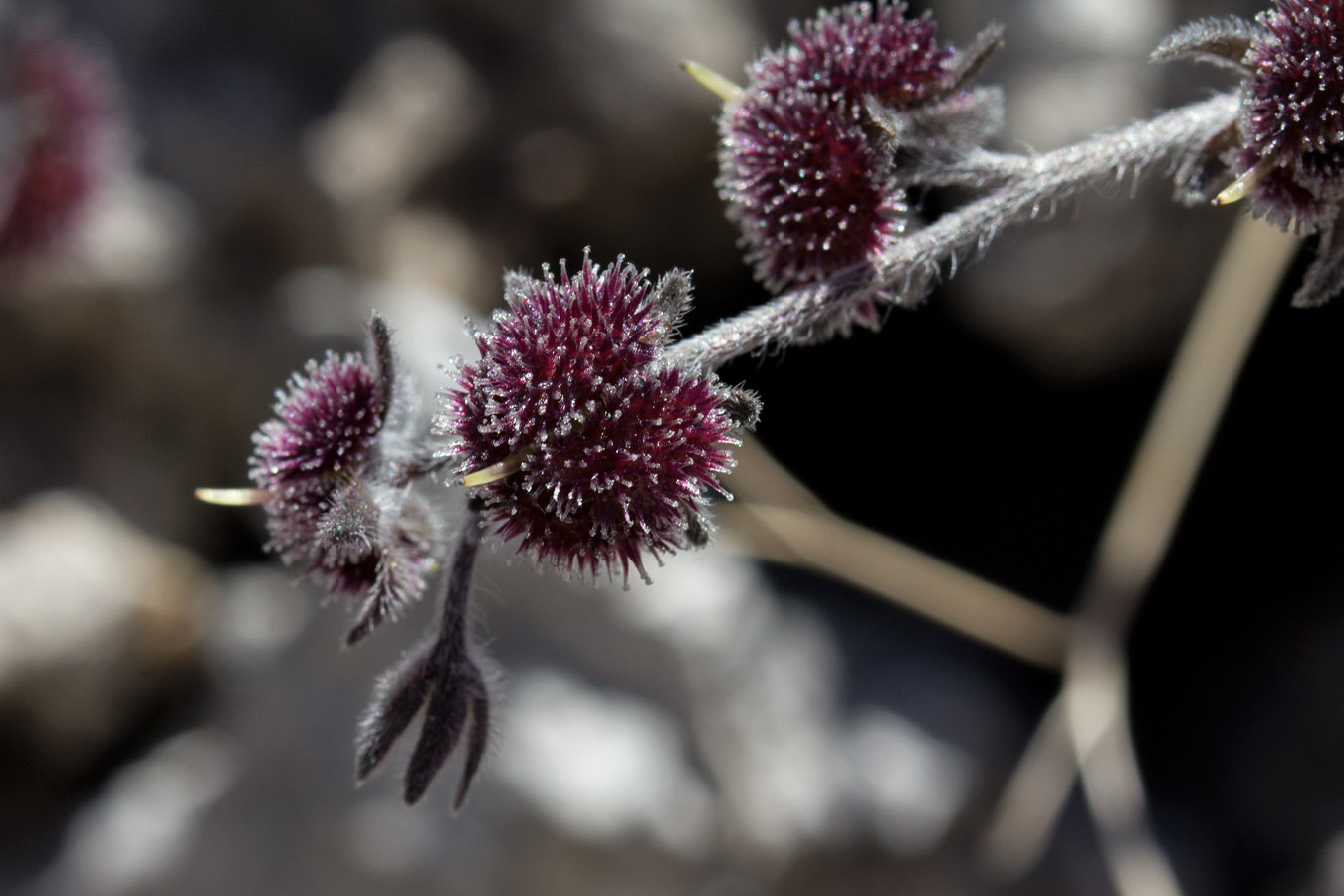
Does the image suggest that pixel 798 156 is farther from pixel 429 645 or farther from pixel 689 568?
pixel 689 568

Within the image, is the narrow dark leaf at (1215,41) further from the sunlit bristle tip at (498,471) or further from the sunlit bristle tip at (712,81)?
the sunlit bristle tip at (498,471)

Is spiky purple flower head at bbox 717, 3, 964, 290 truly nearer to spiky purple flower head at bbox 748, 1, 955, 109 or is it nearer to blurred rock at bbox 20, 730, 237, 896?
spiky purple flower head at bbox 748, 1, 955, 109

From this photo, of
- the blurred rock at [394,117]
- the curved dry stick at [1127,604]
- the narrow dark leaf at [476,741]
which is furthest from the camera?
the blurred rock at [394,117]

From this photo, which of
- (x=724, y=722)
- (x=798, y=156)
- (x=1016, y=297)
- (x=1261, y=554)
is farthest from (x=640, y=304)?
(x=1261, y=554)

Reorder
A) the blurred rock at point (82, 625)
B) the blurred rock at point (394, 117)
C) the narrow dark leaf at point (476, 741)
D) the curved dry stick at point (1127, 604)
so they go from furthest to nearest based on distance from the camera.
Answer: the blurred rock at point (394, 117) < the blurred rock at point (82, 625) < the curved dry stick at point (1127, 604) < the narrow dark leaf at point (476, 741)

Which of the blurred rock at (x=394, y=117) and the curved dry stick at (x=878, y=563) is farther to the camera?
the blurred rock at (x=394, y=117)

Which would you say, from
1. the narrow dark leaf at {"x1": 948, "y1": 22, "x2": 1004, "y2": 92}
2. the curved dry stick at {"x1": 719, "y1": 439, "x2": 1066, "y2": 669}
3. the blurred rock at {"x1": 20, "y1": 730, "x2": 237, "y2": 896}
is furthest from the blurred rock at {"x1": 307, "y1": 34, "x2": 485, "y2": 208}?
the narrow dark leaf at {"x1": 948, "y1": 22, "x2": 1004, "y2": 92}

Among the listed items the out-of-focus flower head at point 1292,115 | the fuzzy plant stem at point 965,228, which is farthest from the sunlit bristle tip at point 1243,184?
the fuzzy plant stem at point 965,228
